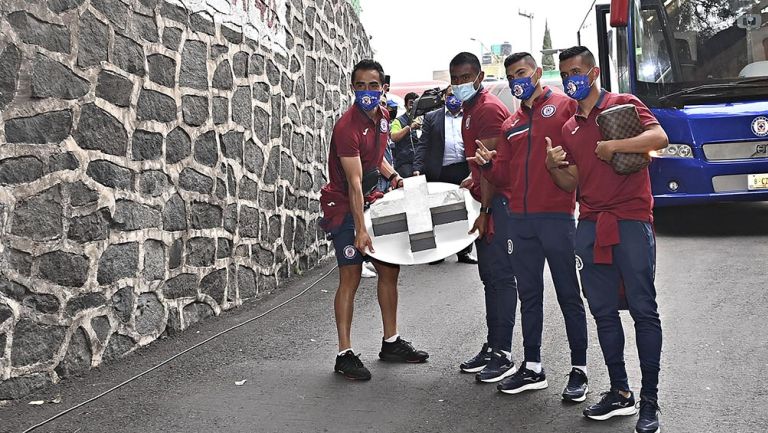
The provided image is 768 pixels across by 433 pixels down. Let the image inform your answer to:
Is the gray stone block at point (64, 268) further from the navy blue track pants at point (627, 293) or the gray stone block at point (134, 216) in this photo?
the navy blue track pants at point (627, 293)

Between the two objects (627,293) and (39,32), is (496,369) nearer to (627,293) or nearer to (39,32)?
(627,293)

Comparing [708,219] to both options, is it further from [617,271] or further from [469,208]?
[617,271]

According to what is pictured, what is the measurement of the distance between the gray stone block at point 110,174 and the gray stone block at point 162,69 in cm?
80

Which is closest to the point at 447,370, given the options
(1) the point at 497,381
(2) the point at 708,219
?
(1) the point at 497,381

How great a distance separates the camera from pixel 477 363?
630 centimetres

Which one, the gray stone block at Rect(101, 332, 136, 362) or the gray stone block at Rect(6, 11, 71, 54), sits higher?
the gray stone block at Rect(6, 11, 71, 54)

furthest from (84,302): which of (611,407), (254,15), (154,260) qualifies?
(254,15)

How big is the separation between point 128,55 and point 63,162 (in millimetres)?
1153

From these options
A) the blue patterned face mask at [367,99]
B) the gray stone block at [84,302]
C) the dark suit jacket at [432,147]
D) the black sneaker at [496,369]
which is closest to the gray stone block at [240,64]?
the dark suit jacket at [432,147]

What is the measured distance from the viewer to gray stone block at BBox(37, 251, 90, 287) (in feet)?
18.9

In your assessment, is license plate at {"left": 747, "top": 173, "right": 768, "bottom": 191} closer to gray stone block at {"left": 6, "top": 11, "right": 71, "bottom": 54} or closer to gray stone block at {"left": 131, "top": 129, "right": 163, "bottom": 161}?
gray stone block at {"left": 131, "top": 129, "right": 163, "bottom": 161}

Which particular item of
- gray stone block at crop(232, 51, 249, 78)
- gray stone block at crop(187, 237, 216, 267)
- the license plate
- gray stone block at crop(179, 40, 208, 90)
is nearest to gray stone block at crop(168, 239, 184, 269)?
gray stone block at crop(187, 237, 216, 267)

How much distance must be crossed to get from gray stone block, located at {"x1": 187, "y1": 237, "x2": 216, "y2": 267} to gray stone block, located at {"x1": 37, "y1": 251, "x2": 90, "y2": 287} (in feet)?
5.17

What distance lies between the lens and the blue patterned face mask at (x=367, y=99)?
6.37 metres
